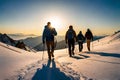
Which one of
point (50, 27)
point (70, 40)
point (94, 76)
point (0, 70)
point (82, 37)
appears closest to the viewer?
point (94, 76)

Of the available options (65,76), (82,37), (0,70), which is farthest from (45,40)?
(82,37)

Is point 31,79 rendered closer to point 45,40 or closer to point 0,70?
point 0,70

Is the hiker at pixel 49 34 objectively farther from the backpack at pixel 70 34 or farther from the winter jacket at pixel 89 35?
the winter jacket at pixel 89 35

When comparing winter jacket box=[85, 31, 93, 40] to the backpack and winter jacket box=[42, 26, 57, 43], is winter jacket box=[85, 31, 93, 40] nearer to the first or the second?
the backpack

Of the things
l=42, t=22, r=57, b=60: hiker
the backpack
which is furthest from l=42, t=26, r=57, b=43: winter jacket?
the backpack

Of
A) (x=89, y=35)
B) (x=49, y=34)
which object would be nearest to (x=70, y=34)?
(x=49, y=34)

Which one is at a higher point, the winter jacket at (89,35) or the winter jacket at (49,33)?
the winter jacket at (89,35)

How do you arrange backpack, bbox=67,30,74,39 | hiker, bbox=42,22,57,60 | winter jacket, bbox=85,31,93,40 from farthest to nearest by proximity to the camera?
winter jacket, bbox=85,31,93,40
backpack, bbox=67,30,74,39
hiker, bbox=42,22,57,60

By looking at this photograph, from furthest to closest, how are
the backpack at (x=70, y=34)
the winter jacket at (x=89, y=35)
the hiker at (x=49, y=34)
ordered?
1. the winter jacket at (x=89, y=35)
2. the backpack at (x=70, y=34)
3. the hiker at (x=49, y=34)

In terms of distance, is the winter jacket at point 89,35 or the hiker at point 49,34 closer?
the hiker at point 49,34

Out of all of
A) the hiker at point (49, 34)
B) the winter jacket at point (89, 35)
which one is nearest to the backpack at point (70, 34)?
the hiker at point (49, 34)

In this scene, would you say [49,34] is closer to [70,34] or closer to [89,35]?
[70,34]

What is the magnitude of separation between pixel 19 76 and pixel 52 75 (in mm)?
1289

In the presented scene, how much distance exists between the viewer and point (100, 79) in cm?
851
